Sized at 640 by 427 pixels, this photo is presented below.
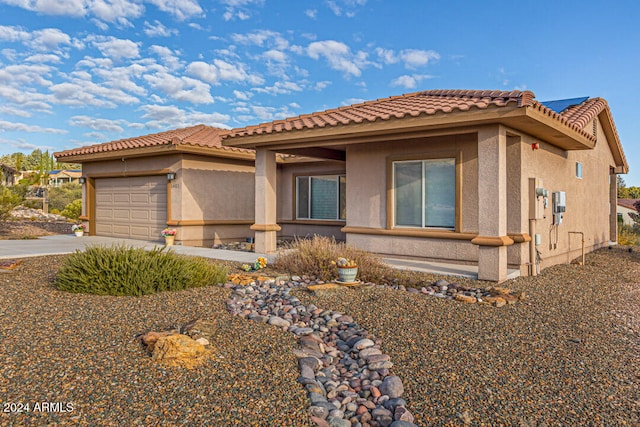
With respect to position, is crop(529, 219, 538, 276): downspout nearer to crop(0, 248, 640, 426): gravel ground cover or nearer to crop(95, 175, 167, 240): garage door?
crop(0, 248, 640, 426): gravel ground cover

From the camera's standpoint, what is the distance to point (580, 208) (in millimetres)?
13352

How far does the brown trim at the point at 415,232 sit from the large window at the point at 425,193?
0.17 meters

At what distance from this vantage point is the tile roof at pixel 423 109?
820 cm

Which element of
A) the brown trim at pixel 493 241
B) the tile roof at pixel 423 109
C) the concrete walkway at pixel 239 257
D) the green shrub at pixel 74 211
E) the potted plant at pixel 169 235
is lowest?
the concrete walkway at pixel 239 257

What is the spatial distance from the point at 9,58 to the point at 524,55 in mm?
17995

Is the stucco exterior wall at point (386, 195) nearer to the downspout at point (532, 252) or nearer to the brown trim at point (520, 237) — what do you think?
the brown trim at point (520, 237)

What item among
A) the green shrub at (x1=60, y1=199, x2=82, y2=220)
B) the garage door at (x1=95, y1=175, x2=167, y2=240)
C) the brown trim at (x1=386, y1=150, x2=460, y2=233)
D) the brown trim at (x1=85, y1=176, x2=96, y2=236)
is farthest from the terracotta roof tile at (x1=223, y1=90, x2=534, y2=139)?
the green shrub at (x1=60, y1=199, x2=82, y2=220)

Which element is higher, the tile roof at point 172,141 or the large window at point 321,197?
the tile roof at point 172,141

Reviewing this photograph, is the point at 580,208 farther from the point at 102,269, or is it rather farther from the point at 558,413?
the point at 102,269

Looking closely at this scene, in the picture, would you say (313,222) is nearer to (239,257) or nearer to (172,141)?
(239,257)

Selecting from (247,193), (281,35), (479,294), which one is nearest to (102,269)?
(479,294)

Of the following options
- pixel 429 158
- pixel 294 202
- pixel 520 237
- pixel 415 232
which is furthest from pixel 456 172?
pixel 294 202

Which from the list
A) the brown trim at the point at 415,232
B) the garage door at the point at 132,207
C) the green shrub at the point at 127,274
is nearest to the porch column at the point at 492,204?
the brown trim at the point at 415,232

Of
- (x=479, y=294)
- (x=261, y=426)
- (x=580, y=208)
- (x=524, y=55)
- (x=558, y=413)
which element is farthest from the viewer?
(x=524, y=55)
